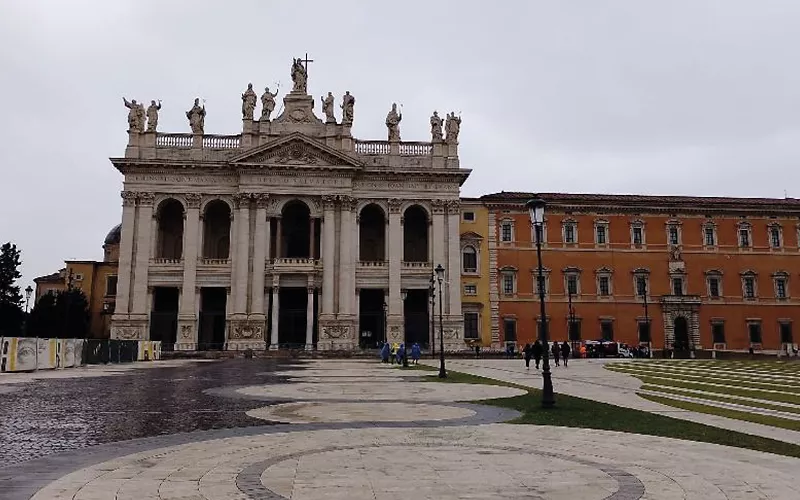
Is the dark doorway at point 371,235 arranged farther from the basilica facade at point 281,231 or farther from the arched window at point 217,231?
the arched window at point 217,231

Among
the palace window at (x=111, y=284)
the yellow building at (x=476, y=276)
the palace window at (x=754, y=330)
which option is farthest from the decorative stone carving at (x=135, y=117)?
the palace window at (x=754, y=330)

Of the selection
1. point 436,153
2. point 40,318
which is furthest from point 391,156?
Result: point 40,318

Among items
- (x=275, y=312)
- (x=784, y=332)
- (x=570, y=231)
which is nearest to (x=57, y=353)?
(x=275, y=312)

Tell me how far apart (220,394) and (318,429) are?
769 cm

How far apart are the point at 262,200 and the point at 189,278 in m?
9.00

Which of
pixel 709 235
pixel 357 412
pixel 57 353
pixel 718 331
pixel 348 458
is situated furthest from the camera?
pixel 709 235

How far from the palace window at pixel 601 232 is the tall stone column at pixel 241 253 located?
31.7 metres

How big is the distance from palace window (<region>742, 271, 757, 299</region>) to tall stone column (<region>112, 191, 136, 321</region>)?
183ft

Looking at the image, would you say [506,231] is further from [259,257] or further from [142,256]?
[142,256]

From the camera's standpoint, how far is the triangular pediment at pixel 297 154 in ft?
187

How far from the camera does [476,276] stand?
60.3 metres

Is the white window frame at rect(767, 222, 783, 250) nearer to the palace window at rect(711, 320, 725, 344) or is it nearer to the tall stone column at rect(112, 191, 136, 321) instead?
the palace window at rect(711, 320, 725, 344)

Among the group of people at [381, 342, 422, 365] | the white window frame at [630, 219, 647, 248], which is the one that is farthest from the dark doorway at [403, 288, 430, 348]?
the white window frame at [630, 219, 647, 248]

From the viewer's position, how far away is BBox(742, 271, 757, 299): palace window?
63062mm
